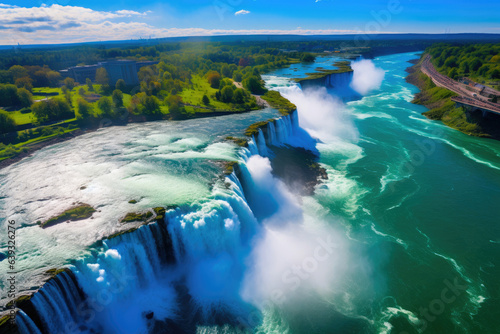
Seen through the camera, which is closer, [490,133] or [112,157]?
[112,157]

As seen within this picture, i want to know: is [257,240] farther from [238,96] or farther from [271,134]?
[238,96]

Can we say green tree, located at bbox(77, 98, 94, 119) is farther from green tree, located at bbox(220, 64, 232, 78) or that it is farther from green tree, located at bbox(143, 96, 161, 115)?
green tree, located at bbox(220, 64, 232, 78)

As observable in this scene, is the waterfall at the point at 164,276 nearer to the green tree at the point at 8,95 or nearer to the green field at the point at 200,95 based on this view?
the green field at the point at 200,95

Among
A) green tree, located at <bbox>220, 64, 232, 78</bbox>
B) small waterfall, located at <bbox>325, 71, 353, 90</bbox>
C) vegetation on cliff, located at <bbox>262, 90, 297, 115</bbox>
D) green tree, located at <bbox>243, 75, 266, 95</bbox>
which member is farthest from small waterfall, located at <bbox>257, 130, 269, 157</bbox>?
green tree, located at <bbox>220, 64, 232, 78</bbox>

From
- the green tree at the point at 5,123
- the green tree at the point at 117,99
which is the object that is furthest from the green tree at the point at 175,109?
the green tree at the point at 5,123

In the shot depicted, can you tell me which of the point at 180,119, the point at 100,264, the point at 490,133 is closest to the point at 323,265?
the point at 100,264

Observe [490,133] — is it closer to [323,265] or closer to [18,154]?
[323,265]
